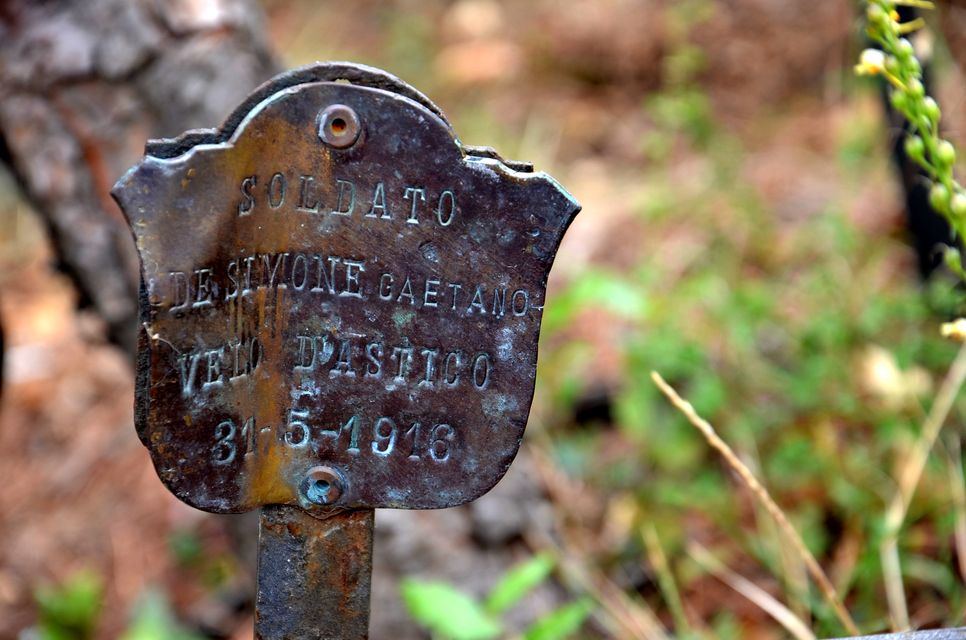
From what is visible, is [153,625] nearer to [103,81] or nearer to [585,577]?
[585,577]

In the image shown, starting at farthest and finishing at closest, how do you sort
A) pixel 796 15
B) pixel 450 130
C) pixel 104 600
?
pixel 796 15, pixel 104 600, pixel 450 130

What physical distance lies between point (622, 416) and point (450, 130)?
4.67 feet

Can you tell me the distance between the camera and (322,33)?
5.43 meters

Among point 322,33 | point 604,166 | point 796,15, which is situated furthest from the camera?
point 322,33

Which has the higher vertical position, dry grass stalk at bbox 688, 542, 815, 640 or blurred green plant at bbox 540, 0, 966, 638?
blurred green plant at bbox 540, 0, 966, 638

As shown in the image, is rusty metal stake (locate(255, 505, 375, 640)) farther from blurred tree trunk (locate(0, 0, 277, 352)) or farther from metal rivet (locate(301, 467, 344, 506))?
blurred tree trunk (locate(0, 0, 277, 352))

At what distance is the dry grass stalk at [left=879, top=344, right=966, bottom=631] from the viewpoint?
1726 mm

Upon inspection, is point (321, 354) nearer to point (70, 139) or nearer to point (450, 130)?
point (450, 130)

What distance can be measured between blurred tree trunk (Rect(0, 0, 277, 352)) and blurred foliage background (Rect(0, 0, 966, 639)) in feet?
2.54

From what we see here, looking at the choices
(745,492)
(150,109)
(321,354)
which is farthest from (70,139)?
(745,492)

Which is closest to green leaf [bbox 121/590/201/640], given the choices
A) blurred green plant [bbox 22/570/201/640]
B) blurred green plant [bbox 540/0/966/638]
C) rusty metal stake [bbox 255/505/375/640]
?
blurred green plant [bbox 22/570/201/640]

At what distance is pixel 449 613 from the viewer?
1.46 metres

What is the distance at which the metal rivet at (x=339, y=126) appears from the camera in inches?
41.0

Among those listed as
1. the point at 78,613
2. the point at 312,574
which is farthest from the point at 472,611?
the point at 78,613
